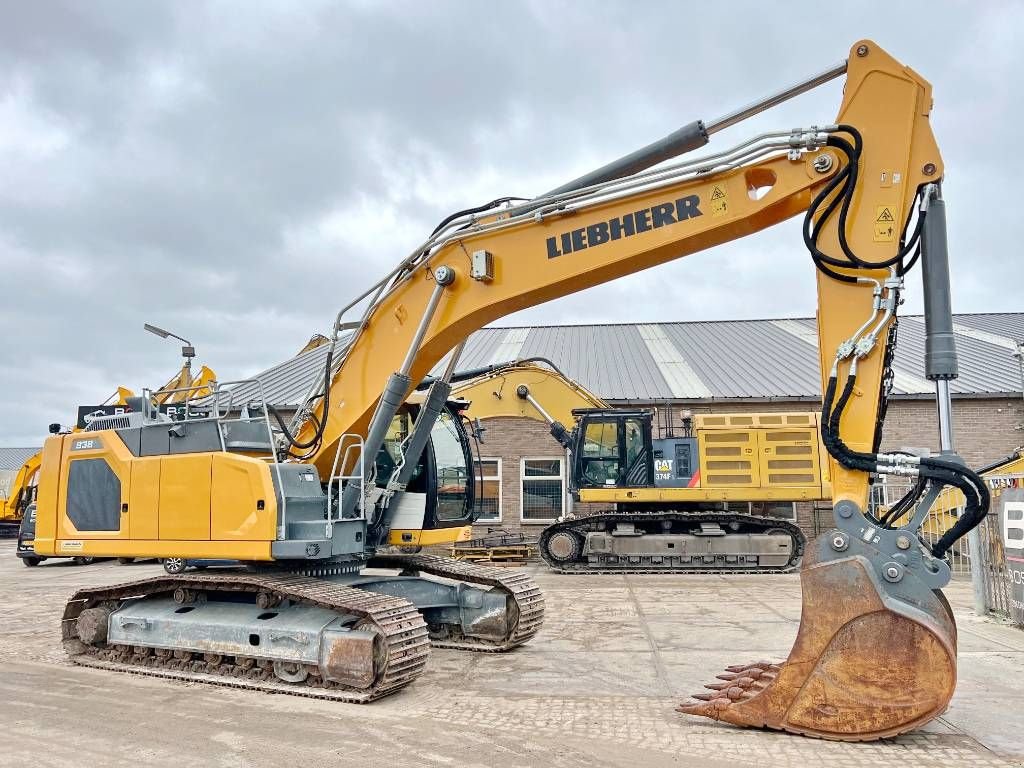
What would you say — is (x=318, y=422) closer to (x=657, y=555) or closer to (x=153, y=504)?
(x=153, y=504)

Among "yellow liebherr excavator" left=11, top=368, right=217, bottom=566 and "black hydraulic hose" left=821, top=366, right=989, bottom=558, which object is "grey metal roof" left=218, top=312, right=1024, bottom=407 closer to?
"yellow liebherr excavator" left=11, top=368, right=217, bottom=566

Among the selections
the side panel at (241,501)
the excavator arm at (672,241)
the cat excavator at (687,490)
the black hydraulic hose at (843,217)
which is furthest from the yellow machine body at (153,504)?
the cat excavator at (687,490)

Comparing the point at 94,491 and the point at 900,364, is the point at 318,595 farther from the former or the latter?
the point at 900,364

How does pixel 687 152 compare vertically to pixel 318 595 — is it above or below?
above

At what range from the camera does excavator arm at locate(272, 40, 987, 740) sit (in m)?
4.67

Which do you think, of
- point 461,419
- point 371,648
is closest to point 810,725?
point 371,648

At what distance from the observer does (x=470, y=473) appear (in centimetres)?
852

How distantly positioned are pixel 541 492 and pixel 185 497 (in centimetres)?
1425

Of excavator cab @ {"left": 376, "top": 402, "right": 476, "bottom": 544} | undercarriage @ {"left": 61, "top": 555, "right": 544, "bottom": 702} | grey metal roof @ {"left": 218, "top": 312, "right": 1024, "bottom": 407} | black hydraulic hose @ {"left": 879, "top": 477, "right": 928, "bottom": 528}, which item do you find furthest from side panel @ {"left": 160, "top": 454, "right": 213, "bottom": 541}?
grey metal roof @ {"left": 218, "top": 312, "right": 1024, "bottom": 407}

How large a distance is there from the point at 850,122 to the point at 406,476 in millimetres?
4763

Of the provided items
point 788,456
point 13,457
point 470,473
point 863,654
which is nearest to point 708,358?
point 788,456

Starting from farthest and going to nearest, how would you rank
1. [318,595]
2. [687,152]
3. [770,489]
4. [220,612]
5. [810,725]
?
[770,489] < [220,612] < [318,595] < [687,152] < [810,725]

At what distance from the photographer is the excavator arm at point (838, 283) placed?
4.67 meters

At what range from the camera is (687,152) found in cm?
587
